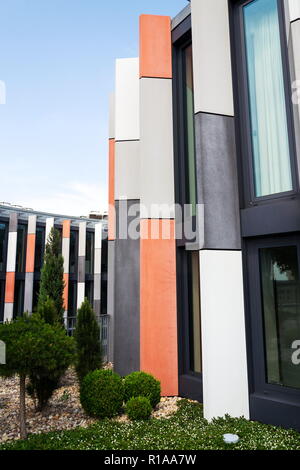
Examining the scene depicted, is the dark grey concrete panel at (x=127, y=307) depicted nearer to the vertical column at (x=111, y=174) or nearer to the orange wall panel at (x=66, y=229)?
the vertical column at (x=111, y=174)

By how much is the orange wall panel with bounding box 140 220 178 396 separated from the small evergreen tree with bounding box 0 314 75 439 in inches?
90.0

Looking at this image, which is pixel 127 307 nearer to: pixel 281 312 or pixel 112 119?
pixel 281 312

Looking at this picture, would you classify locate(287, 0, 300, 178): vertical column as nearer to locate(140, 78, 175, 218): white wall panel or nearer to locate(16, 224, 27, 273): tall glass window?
locate(140, 78, 175, 218): white wall panel

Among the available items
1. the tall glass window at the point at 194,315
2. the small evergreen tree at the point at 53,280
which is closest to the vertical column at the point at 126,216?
the tall glass window at the point at 194,315

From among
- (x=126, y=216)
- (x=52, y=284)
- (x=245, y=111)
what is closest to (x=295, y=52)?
(x=245, y=111)

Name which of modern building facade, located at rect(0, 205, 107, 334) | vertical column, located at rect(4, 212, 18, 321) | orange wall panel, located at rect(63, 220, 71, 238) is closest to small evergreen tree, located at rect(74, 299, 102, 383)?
modern building facade, located at rect(0, 205, 107, 334)

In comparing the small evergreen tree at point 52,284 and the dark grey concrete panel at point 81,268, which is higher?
the dark grey concrete panel at point 81,268

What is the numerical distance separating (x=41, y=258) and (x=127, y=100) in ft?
58.3

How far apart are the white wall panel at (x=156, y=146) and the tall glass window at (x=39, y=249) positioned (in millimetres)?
18489

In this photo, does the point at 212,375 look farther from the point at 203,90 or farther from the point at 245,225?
the point at 203,90

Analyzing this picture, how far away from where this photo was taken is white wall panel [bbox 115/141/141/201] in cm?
854

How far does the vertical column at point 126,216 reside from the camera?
750 cm

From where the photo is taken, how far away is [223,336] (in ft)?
17.7

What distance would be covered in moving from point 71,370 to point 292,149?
845cm
